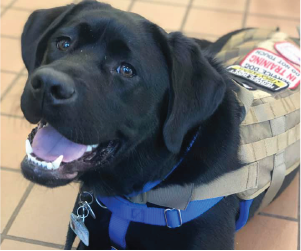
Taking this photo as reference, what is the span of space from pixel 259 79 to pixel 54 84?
0.88 meters

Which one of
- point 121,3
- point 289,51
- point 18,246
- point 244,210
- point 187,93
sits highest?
point 187,93

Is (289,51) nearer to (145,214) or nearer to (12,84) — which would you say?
(145,214)

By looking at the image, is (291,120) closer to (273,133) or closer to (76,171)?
(273,133)

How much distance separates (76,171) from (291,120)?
78 cm

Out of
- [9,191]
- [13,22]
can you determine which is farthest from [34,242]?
[13,22]

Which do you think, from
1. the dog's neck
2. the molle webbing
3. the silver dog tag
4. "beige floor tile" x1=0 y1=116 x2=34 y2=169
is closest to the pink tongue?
the dog's neck

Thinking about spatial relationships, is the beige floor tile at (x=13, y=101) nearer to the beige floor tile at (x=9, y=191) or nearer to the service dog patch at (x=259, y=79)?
the beige floor tile at (x=9, y=191)

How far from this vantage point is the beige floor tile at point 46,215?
5.58ft

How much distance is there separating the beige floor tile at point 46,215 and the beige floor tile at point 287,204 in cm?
81

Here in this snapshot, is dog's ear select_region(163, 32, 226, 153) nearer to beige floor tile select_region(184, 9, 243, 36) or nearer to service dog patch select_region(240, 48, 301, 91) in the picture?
service dog patch select_region(240, 48, 301, 91)

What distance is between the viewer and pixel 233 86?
137 cm

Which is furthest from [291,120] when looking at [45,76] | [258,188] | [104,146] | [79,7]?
[45,76]

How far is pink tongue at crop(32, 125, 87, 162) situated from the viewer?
1165 mm

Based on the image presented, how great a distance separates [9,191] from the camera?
1839 mm
